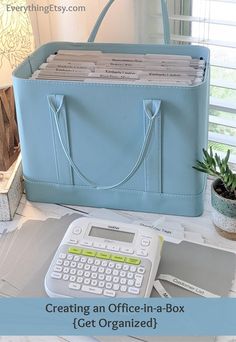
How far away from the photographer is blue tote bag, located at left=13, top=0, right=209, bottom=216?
83cm

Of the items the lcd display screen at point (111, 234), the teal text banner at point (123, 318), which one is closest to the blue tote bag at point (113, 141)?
the lcd display screen at point (111, 234)

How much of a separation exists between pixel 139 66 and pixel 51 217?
31 centimetres

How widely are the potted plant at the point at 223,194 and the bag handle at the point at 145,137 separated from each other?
0.31ft

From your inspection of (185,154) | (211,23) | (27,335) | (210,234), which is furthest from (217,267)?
(211,23)

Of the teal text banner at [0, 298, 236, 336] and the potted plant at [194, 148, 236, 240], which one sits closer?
the teal text banner at [0, 298, 236, 336]

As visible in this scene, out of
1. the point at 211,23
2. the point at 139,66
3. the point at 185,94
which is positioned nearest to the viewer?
the point at 185,94

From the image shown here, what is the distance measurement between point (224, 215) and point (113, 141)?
0.22m

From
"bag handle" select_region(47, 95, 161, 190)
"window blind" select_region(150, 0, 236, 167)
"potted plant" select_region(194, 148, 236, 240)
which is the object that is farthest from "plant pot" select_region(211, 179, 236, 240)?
"window blind" select_region(150, 0, 236, 167)

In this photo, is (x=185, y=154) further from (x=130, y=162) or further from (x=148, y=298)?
(x=148, y=298)

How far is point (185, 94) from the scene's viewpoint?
31.9 inches

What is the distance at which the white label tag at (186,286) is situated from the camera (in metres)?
0.74

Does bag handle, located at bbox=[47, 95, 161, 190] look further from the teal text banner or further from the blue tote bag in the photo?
the teal text banner

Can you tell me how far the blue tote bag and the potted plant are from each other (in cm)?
3

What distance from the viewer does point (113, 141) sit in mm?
871
